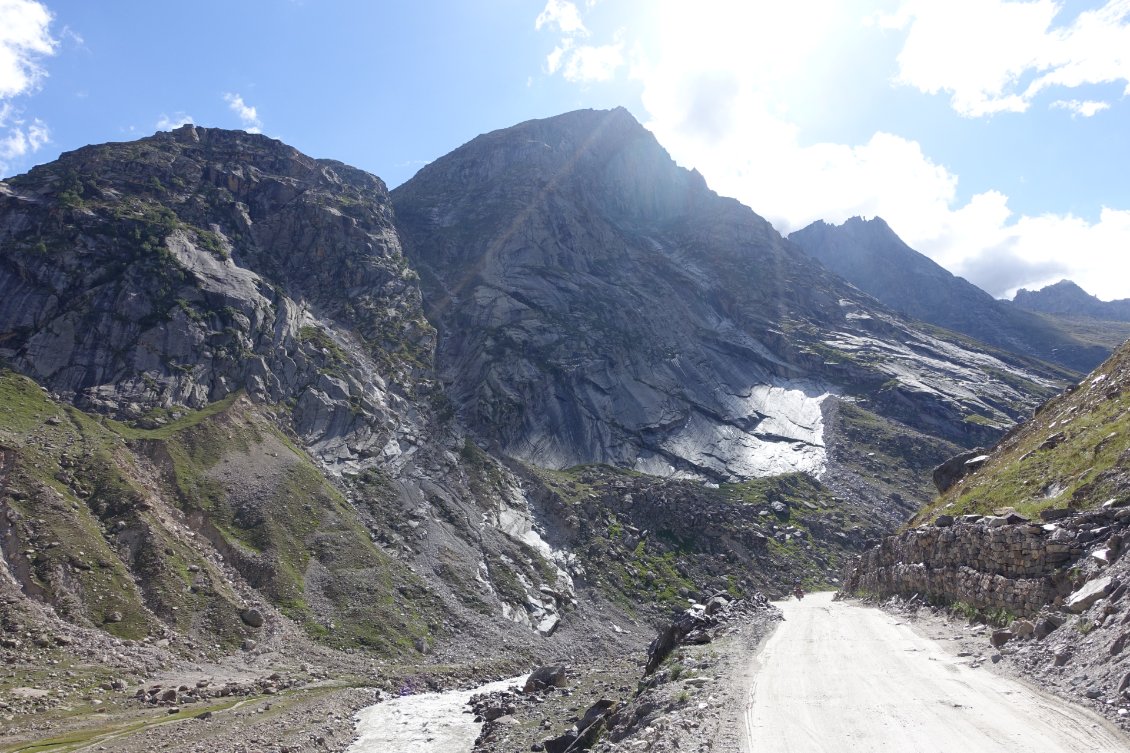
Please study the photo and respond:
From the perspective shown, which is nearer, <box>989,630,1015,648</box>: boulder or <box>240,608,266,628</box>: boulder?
<box>989,630,1015,648</box>: boulder

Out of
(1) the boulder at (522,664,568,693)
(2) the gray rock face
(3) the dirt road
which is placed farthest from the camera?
(2) the gray rock face

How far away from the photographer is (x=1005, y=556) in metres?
21.4

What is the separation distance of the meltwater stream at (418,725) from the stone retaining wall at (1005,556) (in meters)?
23.3

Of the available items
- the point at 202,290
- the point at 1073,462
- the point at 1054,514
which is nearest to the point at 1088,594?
the point at 1054,514

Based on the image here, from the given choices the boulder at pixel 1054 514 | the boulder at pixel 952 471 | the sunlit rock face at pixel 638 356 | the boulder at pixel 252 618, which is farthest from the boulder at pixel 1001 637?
the sunlit rock face at pixel 638 356

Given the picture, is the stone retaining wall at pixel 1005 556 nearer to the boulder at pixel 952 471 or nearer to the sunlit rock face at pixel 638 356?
the boulder at pixel 952 471

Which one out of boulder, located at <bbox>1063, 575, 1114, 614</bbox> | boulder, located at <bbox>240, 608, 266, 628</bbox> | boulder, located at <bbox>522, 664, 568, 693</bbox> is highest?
boulder, located at <bbox>1063, 575, 1114, 614</bbox>

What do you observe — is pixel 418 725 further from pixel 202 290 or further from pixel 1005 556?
pixel 202 290

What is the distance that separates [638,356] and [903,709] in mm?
136285

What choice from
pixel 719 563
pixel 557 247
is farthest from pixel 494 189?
pixel 719 563

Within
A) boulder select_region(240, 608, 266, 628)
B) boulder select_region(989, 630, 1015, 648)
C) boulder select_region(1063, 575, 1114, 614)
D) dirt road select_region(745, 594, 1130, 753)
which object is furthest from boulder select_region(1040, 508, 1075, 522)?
boulder select_region(240, 608, 266, 628)

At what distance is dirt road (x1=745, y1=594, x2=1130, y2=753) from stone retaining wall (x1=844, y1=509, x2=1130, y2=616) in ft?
9.97

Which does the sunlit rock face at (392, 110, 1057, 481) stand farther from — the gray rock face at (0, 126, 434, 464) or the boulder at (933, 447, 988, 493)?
the boulder at (933, 447, 988, 493)

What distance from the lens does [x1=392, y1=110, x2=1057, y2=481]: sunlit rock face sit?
408 feet
